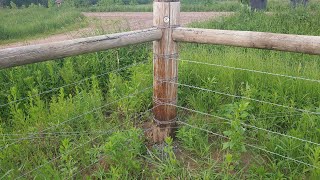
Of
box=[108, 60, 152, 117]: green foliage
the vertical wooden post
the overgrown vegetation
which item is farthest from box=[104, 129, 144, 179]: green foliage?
box=[108, 60, 152, 117]: green foliage

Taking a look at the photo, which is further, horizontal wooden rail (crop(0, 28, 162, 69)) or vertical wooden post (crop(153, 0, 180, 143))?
vertical wooden post (crop(153, 0, 180, 143))

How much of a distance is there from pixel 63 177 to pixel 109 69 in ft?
8.86

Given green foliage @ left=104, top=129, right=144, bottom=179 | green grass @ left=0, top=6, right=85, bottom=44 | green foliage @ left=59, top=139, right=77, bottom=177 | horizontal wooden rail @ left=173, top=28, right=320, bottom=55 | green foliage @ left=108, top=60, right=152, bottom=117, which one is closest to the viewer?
horizontal wooden rail @ left=173, top=28, right=320, bottom=55

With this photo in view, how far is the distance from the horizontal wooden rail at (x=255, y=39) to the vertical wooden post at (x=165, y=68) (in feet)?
0.33

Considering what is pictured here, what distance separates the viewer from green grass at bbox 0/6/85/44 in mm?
13934

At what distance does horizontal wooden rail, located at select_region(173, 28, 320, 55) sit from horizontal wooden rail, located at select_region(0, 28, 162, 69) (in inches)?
11.5

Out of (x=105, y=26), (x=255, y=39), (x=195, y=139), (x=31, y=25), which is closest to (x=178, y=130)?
(x=195, y=139)

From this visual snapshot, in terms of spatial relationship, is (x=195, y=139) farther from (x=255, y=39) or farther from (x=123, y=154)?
(x=255, y=39)

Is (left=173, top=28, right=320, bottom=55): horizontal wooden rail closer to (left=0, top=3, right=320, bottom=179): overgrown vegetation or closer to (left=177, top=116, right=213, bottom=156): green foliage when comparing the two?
(left=0, top=3, right=320, bottom=179): overgrown vegetation

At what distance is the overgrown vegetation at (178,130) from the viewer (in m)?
2.51

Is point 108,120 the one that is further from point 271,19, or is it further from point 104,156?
point 271,19

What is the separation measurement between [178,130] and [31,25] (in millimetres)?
14133

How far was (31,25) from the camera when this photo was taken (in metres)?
15.1

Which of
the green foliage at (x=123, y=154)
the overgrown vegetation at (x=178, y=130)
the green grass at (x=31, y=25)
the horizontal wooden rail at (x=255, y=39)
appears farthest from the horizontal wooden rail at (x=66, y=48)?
the green grass at (x=31, y=25)
